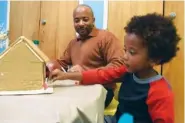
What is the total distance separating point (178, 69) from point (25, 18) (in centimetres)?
135

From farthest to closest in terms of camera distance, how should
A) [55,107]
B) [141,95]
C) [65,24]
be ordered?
[65,24] → [141,95] → [55,107]

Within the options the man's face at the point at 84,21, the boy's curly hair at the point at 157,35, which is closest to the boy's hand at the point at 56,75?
the boy's curly hair at the point at 157,35

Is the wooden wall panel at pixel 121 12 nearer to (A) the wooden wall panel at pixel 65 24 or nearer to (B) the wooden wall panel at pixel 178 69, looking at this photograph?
(B) the wooden wall panel at pixel 178 69

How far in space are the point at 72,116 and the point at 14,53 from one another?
1.20 ft

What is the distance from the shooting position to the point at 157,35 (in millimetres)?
1024

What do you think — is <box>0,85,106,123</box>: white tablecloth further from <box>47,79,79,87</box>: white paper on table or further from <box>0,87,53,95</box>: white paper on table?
<box>47,79,79,87</box>: white paper on table

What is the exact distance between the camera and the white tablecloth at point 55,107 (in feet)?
2.21

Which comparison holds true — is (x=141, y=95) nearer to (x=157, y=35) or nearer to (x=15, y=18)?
(x=157, y=35)

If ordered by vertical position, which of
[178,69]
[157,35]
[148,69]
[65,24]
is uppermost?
[65,24]

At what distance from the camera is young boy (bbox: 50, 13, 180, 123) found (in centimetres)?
100

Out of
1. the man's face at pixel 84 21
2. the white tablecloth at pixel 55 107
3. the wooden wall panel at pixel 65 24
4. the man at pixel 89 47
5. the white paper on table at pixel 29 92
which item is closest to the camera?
the white tablecloth at pixel 55 107

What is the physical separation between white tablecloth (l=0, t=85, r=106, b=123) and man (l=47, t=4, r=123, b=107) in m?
0.75

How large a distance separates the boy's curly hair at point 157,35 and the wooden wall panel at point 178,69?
114 cm

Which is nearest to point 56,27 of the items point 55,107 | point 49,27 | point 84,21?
point 49,27
